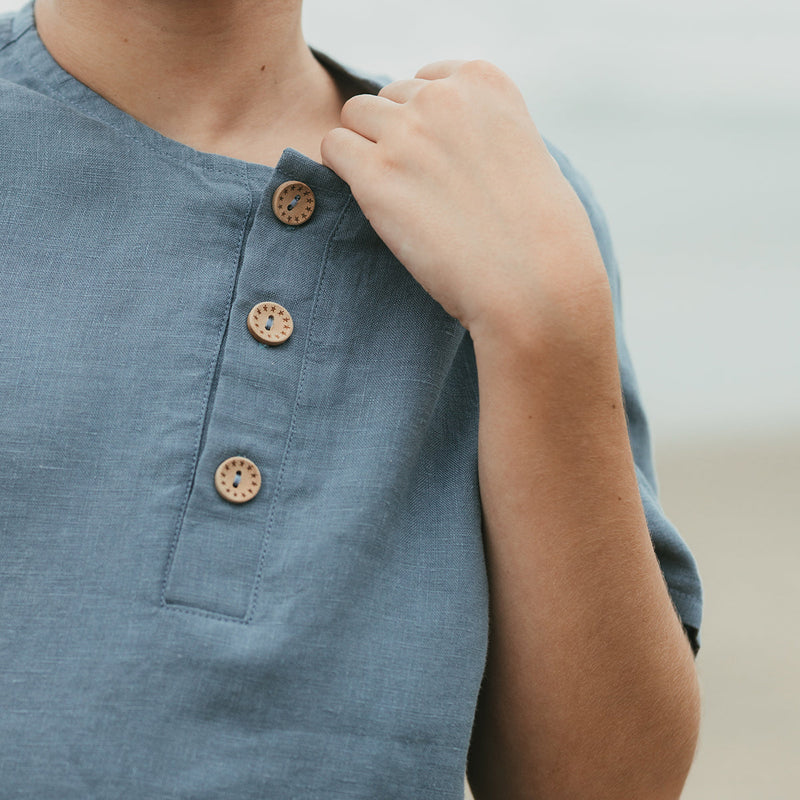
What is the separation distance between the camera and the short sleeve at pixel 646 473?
2.36 ft

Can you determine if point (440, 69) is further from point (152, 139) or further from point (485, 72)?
point (152, 139)

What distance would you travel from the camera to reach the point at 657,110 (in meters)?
2.84

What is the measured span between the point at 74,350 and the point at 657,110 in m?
2.62

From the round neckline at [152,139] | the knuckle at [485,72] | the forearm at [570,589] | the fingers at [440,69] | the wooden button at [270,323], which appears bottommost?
the forearm at [570,589]

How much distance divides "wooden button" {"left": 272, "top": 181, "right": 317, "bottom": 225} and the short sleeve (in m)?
0.26

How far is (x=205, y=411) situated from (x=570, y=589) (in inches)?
10.2

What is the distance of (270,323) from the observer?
0.58 meters

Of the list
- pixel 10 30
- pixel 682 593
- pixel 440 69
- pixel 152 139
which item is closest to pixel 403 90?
pixel 440 69

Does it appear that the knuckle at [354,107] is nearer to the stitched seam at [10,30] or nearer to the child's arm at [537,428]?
the child's arm at [537,428]

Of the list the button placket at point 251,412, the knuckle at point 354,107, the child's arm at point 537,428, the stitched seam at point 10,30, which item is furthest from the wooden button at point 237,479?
the stitched seam at point 10,30

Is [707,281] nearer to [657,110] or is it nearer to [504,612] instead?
[657,110]

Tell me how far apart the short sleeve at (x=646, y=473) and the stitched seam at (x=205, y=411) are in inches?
12.3

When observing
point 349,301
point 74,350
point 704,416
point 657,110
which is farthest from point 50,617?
point 657,110

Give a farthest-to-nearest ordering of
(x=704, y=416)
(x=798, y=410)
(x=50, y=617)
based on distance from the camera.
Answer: (x=798, y=410)
(x=704, y=416)
(x=50, y=617)
